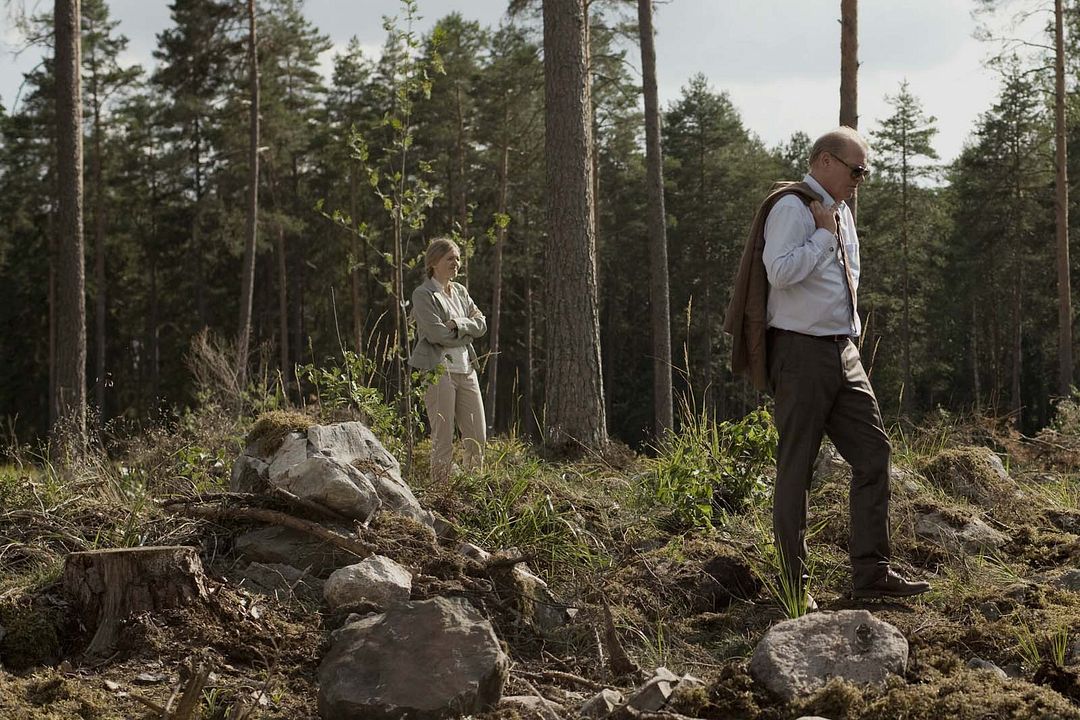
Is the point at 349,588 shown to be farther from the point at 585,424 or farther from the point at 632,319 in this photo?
the point at 632,319

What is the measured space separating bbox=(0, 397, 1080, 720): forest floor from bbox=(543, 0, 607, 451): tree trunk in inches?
73.9

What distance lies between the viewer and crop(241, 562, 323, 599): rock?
15.2 feet

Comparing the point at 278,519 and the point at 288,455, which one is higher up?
the point at 288,455

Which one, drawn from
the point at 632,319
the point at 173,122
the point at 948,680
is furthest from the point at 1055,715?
the point at 632,319

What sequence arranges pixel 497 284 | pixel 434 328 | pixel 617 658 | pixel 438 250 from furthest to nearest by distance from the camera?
pixel 497 284 → pixel 438 250 → pixel 434 328 → pixel 617 658

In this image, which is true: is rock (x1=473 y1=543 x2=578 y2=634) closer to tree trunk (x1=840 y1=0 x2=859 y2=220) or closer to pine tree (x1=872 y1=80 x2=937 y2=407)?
tree trunk (x1=840 y1=0 x2=859 y2=220)

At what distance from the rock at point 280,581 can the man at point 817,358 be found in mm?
2020

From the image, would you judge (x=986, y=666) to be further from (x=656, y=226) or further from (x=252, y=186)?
(x=252, y=186)

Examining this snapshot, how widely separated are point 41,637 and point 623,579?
239 cm

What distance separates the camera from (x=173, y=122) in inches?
1115

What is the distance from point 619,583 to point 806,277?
1.56m

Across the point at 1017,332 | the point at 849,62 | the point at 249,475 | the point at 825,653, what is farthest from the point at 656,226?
the point at 1017,332

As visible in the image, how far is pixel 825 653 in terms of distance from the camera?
364cm

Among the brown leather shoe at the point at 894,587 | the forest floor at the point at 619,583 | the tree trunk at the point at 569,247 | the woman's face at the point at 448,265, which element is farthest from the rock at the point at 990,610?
the tree trunk at the point at 569,247
